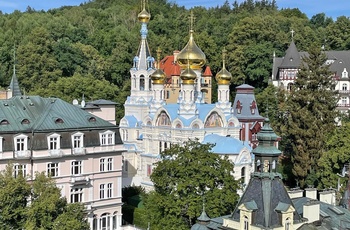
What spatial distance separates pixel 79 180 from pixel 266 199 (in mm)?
16987

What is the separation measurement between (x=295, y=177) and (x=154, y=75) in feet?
47.3

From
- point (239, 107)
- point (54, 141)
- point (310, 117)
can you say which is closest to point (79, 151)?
point (54, 141)

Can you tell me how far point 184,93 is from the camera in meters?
48.1

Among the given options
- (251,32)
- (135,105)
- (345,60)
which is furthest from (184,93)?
(251,32)

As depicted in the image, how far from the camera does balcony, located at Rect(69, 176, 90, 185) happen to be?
3653 centimetres

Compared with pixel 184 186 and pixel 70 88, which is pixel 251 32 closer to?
pixel 70 88

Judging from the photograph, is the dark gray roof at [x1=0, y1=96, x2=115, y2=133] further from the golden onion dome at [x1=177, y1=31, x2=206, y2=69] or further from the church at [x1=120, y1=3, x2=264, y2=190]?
the golden onion dome at [x1=177, y1=31, x2=206, y2=69]

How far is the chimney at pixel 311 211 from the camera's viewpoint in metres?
23.4

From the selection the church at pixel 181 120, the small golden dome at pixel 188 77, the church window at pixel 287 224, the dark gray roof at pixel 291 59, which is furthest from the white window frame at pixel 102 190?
the dark gray roof at pixel 291 59

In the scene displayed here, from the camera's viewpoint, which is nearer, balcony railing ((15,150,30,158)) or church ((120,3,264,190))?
balcony railing ((15,150,30,158))

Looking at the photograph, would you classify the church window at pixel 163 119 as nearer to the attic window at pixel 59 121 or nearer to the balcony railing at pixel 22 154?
the attic window at pixel 59 121

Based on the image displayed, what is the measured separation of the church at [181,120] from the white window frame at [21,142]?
1334 cm

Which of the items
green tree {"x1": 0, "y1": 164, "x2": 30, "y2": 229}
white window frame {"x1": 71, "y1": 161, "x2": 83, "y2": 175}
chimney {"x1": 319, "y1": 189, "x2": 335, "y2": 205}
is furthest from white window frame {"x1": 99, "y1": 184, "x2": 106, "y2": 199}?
chimney {"x1": 319, "y1": 189, "x2": 335, "y2": 205}

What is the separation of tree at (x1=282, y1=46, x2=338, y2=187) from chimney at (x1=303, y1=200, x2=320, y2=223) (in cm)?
2339
